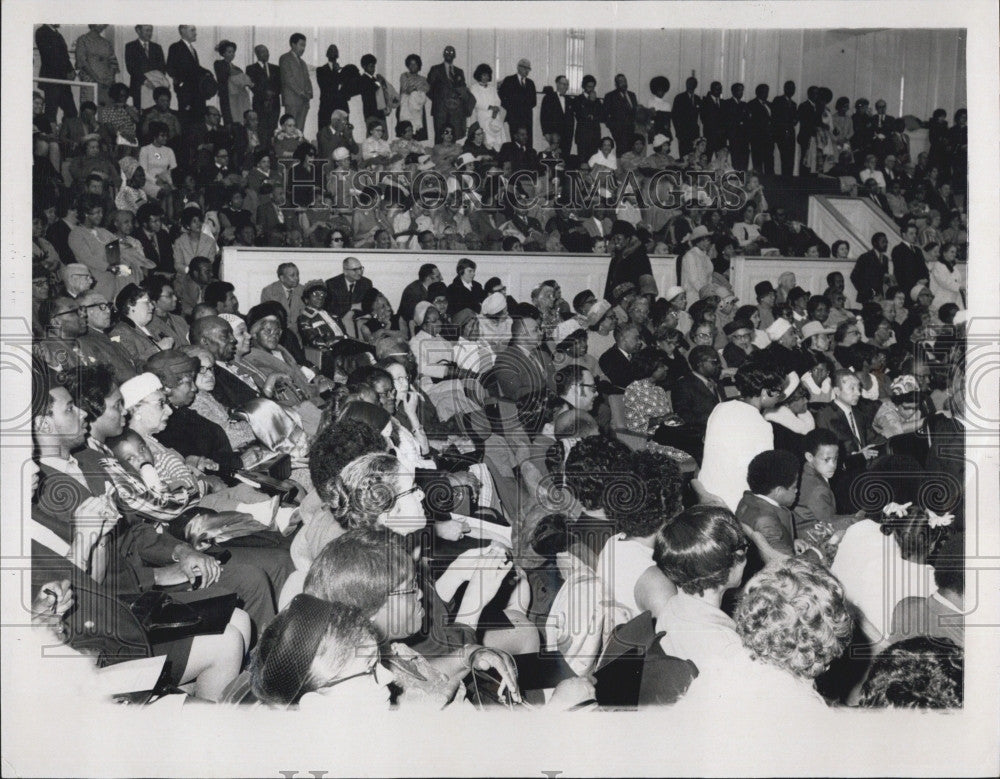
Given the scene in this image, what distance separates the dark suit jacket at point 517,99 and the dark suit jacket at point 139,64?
9.43ft

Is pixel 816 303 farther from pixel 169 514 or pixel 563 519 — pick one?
pixel 169 514

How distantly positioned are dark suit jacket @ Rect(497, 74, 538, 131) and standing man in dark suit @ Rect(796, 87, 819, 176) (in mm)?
2735

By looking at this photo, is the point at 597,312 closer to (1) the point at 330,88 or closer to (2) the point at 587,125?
→ (2) the point at 587,125

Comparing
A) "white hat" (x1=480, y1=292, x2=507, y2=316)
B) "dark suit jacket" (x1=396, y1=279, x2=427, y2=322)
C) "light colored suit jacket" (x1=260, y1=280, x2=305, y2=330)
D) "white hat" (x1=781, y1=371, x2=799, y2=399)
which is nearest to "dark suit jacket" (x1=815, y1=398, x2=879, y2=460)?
"white hat" (x1=781, y1=371, x2=799, y2=399)

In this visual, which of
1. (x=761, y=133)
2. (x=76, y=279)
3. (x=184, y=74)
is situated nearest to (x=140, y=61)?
(x=184, y=74)

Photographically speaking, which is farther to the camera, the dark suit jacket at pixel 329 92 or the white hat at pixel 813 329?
the white hat at pixel 813 329

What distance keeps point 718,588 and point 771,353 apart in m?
2.67

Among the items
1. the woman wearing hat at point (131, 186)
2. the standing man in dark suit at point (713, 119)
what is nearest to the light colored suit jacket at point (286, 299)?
the woman wearing hat at point (131, 186)

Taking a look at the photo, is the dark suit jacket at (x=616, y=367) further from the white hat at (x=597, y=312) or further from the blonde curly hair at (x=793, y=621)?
the blonde curly hair at (x=793, y=621)

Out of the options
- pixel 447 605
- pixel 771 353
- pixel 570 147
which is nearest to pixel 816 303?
pixel 771 353

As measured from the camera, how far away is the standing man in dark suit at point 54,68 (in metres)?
6.50

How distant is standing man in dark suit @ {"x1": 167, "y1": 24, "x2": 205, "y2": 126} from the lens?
25.4ft

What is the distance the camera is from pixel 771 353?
8273 millimetres

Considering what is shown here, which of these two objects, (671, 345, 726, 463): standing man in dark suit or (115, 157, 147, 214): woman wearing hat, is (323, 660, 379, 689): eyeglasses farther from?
(115, 157, 147, 214): woman wearing hat
